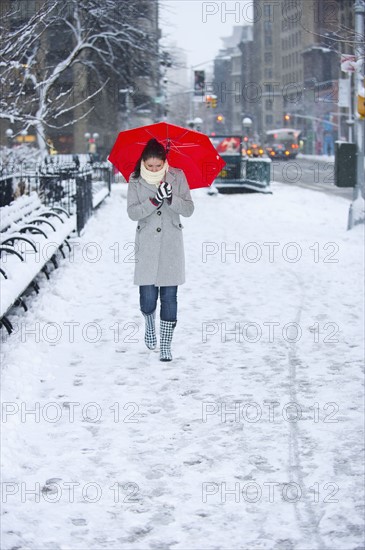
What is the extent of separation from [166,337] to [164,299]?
360 mm

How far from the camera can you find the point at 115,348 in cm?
877

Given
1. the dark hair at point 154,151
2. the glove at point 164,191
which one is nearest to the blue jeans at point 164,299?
the glove at point 164,191

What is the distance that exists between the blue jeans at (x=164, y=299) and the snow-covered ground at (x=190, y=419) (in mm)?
466

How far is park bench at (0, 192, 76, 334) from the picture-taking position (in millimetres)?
8703

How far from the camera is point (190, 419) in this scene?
6.48m

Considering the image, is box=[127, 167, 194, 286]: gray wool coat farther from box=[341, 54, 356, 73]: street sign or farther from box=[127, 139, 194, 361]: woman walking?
box=[341, 54, 356, 73]: street sign

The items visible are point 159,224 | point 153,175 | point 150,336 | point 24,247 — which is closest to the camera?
point 153,175

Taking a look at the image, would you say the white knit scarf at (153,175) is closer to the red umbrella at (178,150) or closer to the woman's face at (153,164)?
the woman's face at (153,164)

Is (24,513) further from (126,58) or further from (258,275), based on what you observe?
(126,58)

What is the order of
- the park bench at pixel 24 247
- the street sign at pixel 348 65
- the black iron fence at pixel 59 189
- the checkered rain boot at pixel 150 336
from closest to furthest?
the checkered rain boot at pixel 150 336
the park bench at pixel 24 247
the black iron fence at pixel 59 189
the street sign at pixel 348 65

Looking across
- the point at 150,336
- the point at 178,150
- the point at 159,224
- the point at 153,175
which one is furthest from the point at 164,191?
the point at 150,336

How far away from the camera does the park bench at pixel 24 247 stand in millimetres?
8703

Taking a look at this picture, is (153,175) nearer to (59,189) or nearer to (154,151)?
(154,151)

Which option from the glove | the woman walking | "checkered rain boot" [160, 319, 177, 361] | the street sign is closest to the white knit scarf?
the woman walking
